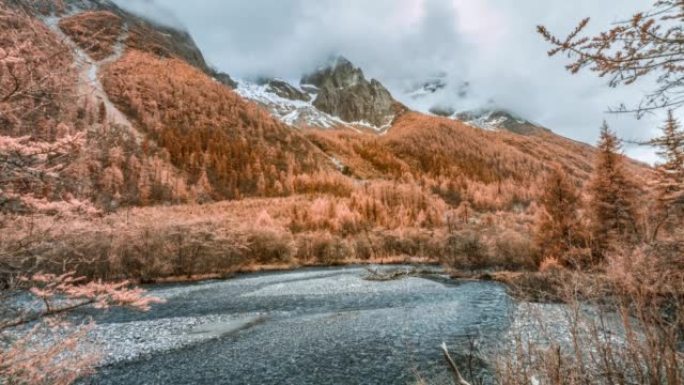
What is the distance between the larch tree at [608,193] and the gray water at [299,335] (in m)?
6.59

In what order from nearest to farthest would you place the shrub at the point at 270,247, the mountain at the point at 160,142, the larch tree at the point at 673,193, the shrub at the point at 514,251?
the larch tree at the point at 673,193
the mountain at the point at 160,142
the shrub at the point at 514,251
the shrub at the point at 270,247

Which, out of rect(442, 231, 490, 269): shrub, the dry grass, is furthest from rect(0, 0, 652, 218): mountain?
rect(442, 231, 490, 269): shrub

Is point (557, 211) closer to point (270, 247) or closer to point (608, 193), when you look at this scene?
point (608, 193)

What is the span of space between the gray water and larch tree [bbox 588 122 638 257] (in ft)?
21.6

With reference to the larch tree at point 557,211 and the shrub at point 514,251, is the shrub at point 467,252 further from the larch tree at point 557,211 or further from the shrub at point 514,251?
the larch tree at point 557,211

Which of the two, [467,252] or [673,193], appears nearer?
[673,193]

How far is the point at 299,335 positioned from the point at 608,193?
1916cm

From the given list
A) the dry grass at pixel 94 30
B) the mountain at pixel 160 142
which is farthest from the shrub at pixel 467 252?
the dry grass at pixel 94 30

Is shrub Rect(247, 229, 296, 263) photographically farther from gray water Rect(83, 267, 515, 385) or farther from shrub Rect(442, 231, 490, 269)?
shrub Rect(442, 231, 490, 269)

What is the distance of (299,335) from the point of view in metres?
12.3

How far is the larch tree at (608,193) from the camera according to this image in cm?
1998

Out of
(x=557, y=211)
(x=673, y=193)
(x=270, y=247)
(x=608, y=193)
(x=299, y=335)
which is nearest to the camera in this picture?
(x=673, y=193)

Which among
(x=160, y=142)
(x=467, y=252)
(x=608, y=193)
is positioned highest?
(x=160, y=142)

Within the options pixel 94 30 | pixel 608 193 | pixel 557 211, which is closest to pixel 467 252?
pixel 557 211
